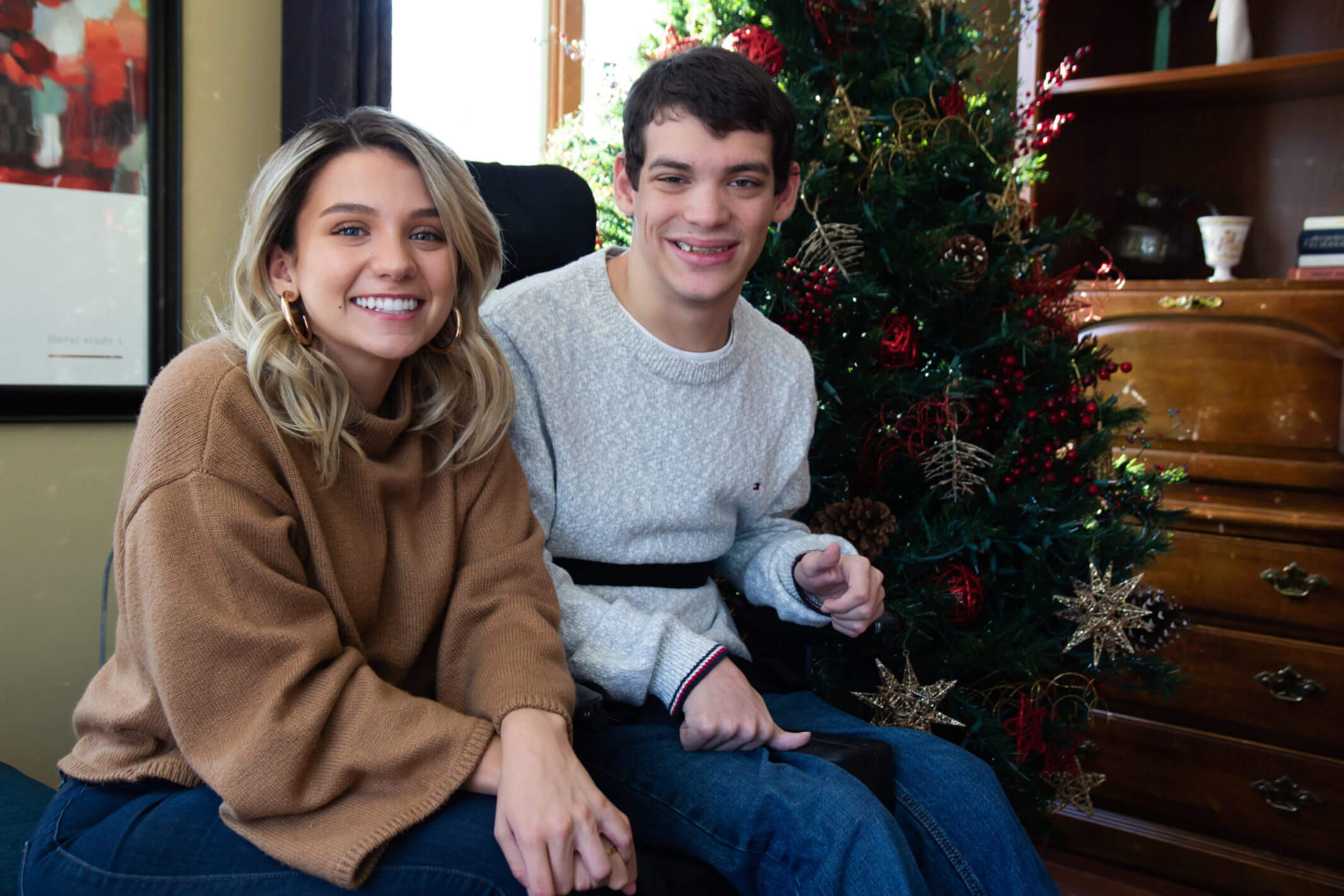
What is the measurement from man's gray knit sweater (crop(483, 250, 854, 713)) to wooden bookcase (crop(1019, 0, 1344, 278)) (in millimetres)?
1483

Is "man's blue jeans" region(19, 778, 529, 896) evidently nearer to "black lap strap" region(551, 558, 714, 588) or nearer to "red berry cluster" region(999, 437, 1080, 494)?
"black lap strap" region(551, 558, 714, 588)

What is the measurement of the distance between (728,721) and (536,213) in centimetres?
86

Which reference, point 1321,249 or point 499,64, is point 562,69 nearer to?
point 499,64

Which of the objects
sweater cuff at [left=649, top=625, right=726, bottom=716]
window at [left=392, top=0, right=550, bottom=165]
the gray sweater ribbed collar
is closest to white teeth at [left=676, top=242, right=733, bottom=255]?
the gray sweater ribbed collar

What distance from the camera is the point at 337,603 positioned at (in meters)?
0.98

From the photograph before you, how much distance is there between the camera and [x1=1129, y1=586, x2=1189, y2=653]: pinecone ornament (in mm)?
1977

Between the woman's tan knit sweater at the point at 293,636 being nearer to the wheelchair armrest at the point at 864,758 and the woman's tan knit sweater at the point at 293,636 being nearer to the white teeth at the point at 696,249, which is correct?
the wheelchair armrest at the point at 864,758

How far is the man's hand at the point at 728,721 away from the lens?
1129mm

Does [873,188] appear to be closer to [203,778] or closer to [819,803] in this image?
[819,803]

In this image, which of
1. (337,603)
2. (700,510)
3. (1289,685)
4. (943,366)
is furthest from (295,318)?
(1289,685)

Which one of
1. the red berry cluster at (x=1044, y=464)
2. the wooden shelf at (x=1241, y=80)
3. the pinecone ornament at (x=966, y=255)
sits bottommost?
the red berry cluster at (x=1044, y=464)

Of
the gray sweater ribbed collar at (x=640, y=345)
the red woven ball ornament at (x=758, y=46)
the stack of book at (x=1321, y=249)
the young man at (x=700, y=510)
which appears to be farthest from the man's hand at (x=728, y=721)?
the stack of book at (x=1321, y=249)

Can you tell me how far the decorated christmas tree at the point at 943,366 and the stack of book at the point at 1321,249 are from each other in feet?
2.37

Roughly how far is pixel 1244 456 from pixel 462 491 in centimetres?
185
